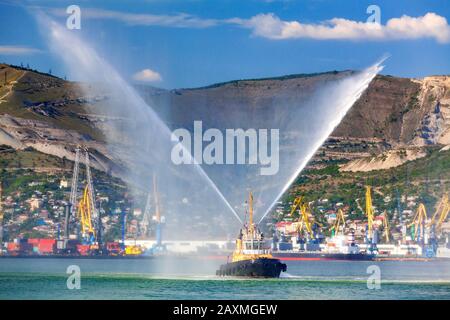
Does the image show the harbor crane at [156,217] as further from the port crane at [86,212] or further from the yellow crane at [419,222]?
the yellow crane at [419,222]

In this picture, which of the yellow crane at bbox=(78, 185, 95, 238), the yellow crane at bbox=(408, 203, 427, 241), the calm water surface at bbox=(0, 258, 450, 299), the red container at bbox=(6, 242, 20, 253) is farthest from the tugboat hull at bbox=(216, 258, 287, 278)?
the yellow crane at bbox=(408, 203, 427, 241)

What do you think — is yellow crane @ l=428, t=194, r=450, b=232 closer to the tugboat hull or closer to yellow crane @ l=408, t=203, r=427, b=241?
yellow crane @ l=408, t=203, r=427, b=241

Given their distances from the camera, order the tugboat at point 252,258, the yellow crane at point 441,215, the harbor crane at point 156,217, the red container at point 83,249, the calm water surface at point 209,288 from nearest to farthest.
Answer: the calm water surface at point 209,288
the tugboat at point 252,258
the harbor crane at point 156,217
the red container at point 83,249
the yellow crane at point 441,215

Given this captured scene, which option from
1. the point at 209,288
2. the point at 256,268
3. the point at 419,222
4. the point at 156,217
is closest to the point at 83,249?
the point at 156,217

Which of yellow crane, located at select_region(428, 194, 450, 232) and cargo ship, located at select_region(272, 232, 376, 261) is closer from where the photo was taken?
cargo ship, located at select_region(272, 232, 376, 261)

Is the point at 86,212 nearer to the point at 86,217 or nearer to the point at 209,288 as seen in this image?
the point at 86,217

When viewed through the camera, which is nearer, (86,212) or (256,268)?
(256,268)

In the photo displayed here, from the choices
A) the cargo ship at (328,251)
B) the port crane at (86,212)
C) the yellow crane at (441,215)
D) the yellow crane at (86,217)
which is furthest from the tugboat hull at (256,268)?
the yellow crane at (441,215)
